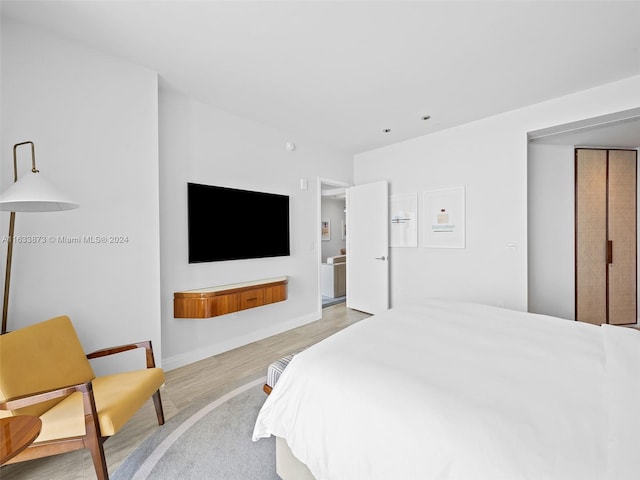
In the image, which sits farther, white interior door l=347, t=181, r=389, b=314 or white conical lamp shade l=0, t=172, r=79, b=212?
white interior door l=347, t=181, r=389, b=314

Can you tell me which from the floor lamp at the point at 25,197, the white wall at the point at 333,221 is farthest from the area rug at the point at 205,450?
the white wall at the point at 333,221

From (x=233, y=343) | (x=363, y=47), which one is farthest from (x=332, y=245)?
(x=363, y=47)

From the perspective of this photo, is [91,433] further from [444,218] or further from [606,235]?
[606,235]

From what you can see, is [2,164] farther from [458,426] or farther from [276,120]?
[458,426]

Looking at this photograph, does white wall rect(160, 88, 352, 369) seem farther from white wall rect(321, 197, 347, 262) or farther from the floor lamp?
white wall rect(321, 197, 347, 262)

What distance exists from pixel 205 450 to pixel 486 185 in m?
3.77

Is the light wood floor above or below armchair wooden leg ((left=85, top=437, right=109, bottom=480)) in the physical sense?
below

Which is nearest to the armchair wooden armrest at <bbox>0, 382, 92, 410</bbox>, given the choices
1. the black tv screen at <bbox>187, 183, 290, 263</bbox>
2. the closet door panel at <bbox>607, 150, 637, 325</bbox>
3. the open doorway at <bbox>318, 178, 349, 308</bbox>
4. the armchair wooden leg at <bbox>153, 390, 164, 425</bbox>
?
the armchair wooden leg at <bbox>153, 390, 164, 425</bbox>

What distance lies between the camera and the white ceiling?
1783 millimetres

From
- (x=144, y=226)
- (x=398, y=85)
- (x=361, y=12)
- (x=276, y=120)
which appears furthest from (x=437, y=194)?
(x=144, y=226)

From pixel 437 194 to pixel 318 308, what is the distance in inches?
93.8

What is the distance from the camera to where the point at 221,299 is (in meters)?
2.86

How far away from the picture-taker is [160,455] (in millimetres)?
1686

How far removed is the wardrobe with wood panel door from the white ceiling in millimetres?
1641
